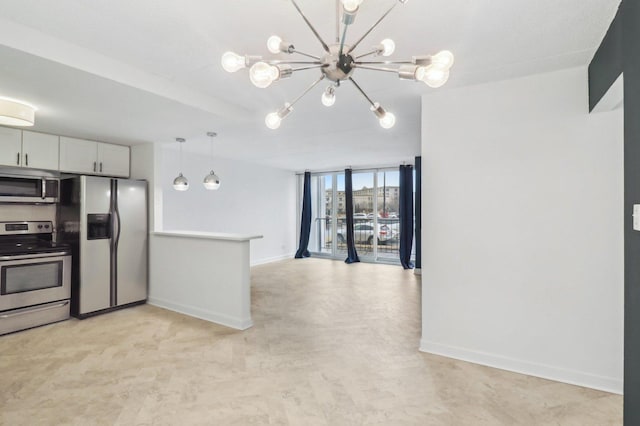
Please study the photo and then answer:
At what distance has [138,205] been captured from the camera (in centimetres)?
429

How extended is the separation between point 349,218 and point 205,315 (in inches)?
188

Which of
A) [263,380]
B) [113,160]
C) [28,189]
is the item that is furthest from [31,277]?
[263,380]

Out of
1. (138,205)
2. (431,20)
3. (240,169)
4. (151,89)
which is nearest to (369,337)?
(431,20)

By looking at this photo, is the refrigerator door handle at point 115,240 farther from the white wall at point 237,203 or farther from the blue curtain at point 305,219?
the blue curtain at point 305,219

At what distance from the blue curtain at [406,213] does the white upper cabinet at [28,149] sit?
6.13 m

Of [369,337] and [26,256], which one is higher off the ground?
[26,256]

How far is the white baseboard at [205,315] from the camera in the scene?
3504 mm

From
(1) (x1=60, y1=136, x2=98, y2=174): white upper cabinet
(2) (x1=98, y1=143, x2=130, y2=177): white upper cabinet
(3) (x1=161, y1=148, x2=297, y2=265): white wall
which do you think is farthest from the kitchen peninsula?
(3) (x1=161, y1=148, x2=297, y2=265): white wall

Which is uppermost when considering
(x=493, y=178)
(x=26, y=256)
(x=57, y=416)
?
(x=493, y=178)

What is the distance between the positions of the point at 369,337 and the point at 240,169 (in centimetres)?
494

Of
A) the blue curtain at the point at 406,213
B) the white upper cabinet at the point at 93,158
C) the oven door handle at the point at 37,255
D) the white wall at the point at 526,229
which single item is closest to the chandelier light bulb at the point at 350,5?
the white wall at the point at 526,229

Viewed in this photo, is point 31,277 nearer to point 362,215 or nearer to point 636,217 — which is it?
point 636,217

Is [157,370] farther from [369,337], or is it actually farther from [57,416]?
[369,337]

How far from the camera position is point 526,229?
2.52 m
